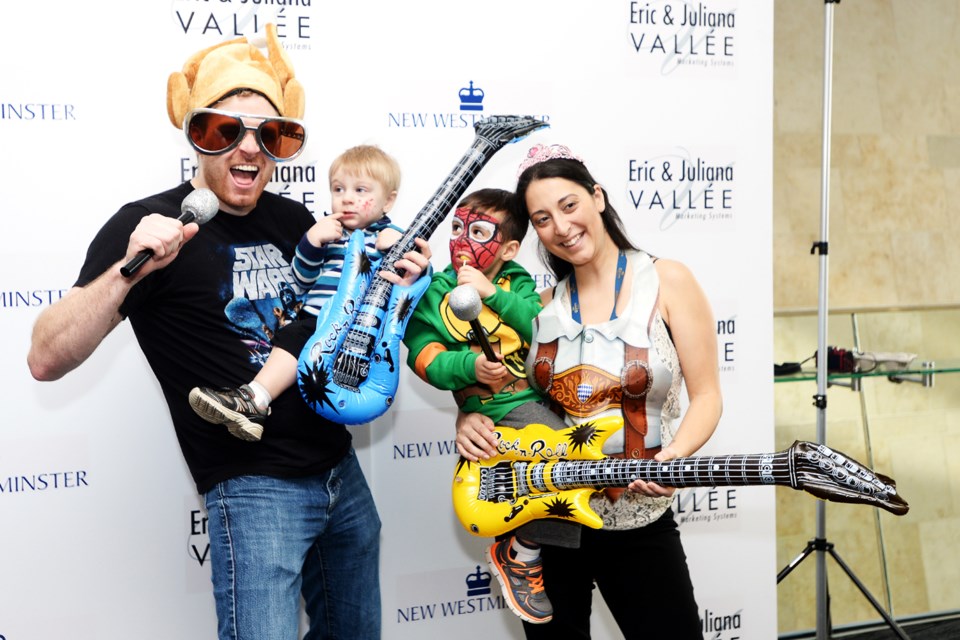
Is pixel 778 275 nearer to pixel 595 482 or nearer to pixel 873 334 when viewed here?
pixel 873 334

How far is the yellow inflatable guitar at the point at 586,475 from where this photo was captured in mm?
1792

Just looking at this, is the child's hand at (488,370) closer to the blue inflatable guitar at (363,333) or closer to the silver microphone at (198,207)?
the blue inflatable guitar at (363,333)

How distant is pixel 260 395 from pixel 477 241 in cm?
65

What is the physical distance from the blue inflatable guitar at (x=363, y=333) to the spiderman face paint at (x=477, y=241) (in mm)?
96

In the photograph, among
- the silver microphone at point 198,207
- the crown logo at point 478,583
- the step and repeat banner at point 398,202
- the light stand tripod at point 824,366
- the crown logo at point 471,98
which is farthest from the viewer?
the light stand tripod at point 824,366

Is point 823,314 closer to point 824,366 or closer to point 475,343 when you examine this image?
point 824,366

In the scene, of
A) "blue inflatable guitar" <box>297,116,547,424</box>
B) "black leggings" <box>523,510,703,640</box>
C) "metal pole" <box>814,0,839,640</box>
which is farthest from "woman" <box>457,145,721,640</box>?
"metal pole" <box>814,0,839,640</box>

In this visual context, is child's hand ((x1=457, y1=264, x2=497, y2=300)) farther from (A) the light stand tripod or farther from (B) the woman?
(A) the light stand tripod

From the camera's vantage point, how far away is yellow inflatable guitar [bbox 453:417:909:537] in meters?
1.79

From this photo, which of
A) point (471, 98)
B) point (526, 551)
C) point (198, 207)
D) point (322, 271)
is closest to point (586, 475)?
point (526, 551)

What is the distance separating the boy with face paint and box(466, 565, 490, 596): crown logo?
0.91 meters

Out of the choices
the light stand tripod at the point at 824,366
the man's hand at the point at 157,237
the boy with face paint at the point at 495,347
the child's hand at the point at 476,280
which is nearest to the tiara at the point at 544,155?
the boy with face paint at the point at 495,347

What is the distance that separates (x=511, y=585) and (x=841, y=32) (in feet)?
10.5

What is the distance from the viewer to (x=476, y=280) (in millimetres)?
2225
